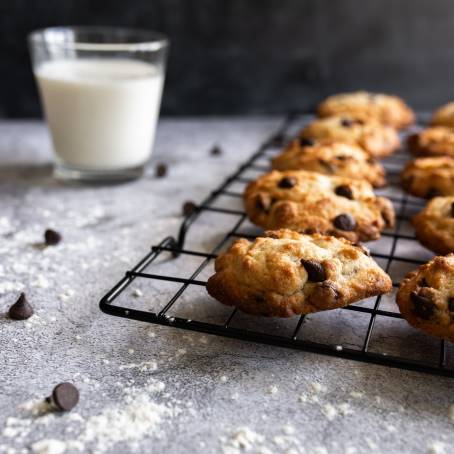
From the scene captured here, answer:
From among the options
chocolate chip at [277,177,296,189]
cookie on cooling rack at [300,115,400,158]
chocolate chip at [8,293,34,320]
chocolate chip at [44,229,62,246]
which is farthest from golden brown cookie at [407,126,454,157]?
chocolate chip at [8,293,34,320]

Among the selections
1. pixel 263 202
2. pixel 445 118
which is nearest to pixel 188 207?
pixel 263 202

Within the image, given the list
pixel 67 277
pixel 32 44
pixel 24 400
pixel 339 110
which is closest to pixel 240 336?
pixel 24 400

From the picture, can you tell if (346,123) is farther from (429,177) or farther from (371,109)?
(429,177)

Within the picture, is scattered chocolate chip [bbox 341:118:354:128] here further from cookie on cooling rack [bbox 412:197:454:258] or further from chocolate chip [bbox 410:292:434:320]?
chocolate chip [bbox 410:292:434:320]

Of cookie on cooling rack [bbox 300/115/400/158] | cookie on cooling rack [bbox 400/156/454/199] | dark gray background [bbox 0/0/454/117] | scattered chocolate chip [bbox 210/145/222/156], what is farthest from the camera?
dark gray background [bbox 0/0/454/117]

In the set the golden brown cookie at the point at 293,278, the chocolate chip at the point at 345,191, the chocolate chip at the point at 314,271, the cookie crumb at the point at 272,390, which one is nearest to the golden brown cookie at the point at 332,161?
the chocolate chip at the point at 345,191
